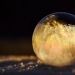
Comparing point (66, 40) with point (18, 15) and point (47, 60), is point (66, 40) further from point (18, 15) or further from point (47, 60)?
point (18, 15)

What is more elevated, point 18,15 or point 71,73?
point 18,15

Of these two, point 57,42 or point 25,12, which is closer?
point 57,42

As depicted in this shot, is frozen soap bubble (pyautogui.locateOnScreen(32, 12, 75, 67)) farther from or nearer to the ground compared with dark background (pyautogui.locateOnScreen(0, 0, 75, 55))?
nearer to the ground

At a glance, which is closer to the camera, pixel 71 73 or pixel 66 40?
pixel 71 73

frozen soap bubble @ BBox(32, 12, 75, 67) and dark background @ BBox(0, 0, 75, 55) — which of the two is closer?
frozen soap bubble @ BBox(32, 12, 75, 67)

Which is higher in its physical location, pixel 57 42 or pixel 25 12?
pixel 25 12

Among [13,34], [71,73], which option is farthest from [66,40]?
[13,34]

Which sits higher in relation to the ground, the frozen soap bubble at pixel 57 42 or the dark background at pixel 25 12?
the dark background at pixel 25 12

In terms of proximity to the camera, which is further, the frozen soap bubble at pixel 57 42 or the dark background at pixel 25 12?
the dark background at pixel 25 12
